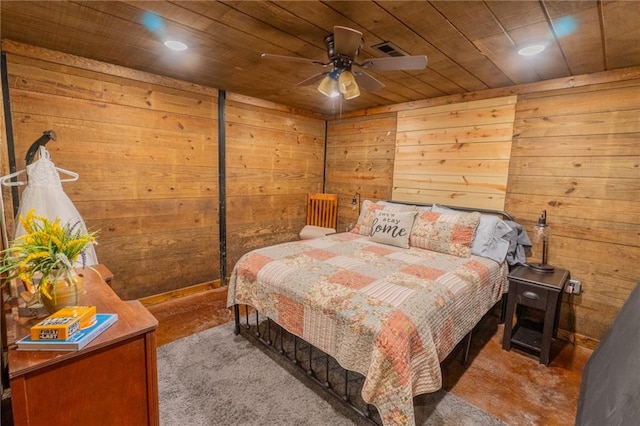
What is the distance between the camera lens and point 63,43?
2.17 metres

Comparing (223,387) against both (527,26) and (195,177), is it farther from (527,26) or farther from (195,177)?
(527,26)

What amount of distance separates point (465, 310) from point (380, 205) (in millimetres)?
1652

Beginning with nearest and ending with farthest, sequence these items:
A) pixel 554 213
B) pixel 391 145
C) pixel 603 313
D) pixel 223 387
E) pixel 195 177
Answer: pixel 223 387, pixel 603 313, pixel 554 213, pixel 195 177, pixel 391 145

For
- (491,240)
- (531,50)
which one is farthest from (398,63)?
(491,240)

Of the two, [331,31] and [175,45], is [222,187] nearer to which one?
[175,45]

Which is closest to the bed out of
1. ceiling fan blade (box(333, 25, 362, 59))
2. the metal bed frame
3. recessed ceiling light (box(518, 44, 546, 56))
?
the metal bed frame

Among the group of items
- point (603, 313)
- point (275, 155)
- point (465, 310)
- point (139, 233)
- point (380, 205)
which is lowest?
point (603, 313)

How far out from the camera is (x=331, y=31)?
6.08 ft

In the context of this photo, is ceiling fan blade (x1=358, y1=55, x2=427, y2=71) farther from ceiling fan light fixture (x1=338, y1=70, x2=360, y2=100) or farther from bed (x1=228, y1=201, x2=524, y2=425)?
bed (x1=228, y1=201, x2=524, y2=425)

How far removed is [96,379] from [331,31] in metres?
2.06

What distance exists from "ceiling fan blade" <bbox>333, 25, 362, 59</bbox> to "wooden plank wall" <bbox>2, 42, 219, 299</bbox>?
1.99 m

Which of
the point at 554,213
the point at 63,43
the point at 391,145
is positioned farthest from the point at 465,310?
the point at 63,43

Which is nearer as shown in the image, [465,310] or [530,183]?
[465,310]

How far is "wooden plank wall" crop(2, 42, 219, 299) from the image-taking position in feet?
7.65
